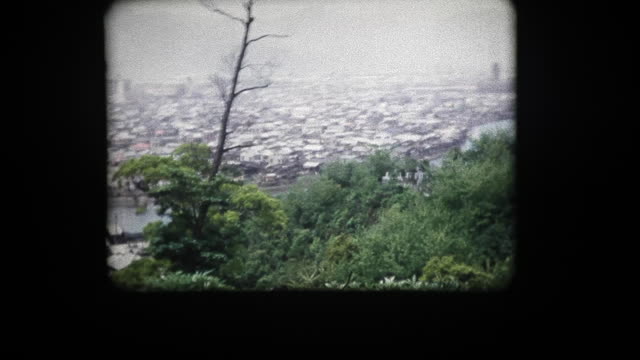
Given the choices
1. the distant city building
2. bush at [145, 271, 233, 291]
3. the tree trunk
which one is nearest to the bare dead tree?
the tree trunk

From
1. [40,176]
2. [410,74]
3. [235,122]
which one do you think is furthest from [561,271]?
[40,176]

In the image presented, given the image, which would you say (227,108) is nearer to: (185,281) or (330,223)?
(330,223)

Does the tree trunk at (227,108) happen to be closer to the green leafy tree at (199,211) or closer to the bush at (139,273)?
the green leafy tree at (199,211)

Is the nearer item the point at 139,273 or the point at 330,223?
the point at 139,273

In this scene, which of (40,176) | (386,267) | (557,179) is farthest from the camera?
(386,267)

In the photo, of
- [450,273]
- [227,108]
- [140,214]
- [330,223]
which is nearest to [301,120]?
[227,108]

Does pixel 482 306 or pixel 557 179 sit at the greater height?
pixel 557 179

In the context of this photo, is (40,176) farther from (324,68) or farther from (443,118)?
(443,118)
